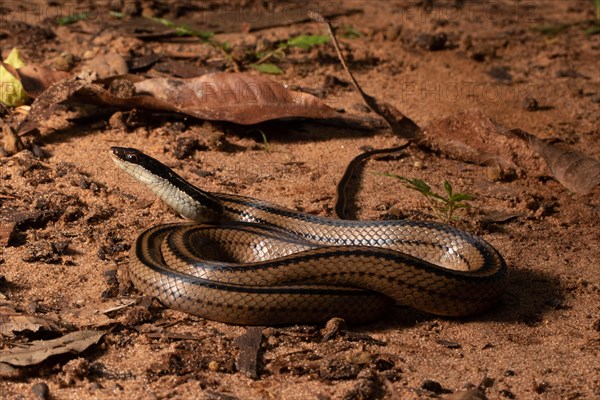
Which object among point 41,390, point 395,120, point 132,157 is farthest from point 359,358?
point 395,120

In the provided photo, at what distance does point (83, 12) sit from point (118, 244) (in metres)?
5.79

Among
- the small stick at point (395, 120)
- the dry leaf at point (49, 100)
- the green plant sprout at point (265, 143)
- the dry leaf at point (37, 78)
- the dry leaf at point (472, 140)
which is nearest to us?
the dry leaf at point (49, 100)

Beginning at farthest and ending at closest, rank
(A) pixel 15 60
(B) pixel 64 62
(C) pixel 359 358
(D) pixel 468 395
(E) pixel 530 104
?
(E) pixel 530 104, (B) pixel 64 62, (A) pixel 15 60, (C) pixel 359 358, (D) pixel 468 395

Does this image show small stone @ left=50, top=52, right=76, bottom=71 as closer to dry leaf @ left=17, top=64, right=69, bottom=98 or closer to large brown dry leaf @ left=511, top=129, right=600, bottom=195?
dry leaf @ left=17, top=64, right=69, bottom=98

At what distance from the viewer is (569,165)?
8.55 m

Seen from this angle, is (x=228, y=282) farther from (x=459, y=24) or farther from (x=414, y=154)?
(x=459, y=24)

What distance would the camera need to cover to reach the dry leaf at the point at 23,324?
18.3 ft

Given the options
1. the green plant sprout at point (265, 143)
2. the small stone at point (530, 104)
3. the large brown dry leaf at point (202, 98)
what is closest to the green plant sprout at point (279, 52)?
the large brown dry leaf at point (202, 98)

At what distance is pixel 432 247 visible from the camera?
7.22 metres

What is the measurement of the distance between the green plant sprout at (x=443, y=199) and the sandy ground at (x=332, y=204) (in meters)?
0.17

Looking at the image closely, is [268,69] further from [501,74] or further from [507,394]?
[507,394]

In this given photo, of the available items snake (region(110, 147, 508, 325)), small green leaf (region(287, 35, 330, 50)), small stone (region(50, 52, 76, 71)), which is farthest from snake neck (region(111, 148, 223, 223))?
small green leaf (region(287, 35, 330, 50))

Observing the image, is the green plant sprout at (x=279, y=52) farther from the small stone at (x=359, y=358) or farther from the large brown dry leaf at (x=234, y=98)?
the small stone at (x=359, y=358)

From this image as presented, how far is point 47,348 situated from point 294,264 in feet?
6.31
